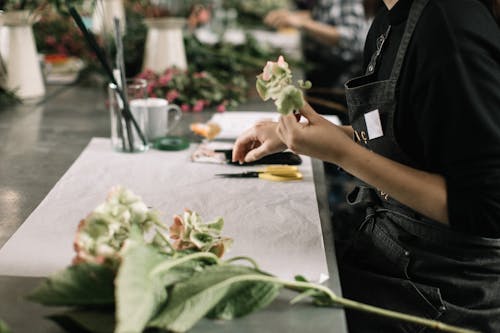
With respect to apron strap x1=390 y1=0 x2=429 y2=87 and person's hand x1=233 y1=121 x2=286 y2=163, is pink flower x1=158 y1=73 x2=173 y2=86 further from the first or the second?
apron strap x1=390 y1=0 x2=429 y2=87

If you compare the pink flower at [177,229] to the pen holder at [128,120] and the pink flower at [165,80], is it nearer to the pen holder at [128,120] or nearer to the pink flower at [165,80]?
the pen holder at [128,120]

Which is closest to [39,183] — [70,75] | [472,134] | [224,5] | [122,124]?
[122,124]

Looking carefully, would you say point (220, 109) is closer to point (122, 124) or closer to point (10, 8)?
point (122, 124)

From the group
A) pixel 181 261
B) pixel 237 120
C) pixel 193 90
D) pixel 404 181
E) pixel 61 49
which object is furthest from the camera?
pixel 61 49

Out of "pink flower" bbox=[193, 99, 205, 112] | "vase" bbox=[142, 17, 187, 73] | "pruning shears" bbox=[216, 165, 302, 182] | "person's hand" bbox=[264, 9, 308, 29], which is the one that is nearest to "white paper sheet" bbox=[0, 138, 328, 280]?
"pruning shears" bbox=[216, 165, 302, 182]

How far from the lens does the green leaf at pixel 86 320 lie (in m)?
0.76

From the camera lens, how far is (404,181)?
1.05m

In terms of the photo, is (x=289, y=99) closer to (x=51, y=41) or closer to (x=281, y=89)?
(x=281, y=89)

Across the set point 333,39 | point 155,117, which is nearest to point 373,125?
point 155,117

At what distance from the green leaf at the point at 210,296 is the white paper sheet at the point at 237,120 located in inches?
41.0

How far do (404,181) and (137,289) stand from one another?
21.8 inches

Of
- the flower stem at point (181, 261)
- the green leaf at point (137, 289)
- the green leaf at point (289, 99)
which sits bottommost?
the flower stem at point (181, 261)

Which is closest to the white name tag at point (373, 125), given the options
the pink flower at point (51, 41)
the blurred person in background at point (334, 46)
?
the blurred person in background at point (334, 46)

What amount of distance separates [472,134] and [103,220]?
61cm
